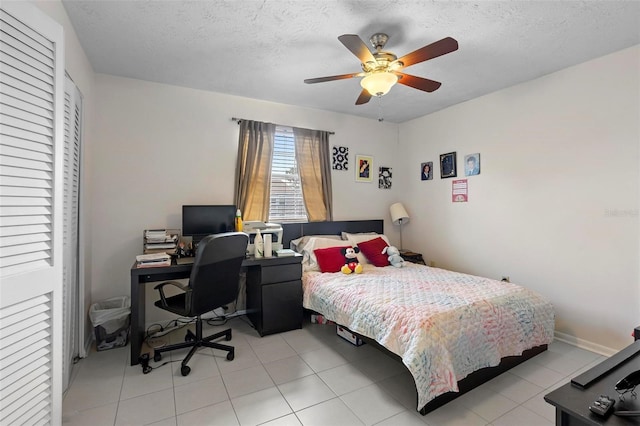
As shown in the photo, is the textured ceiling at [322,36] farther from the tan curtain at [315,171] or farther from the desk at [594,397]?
the desk at [594,397]

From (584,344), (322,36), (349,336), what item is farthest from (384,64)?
(584,344)

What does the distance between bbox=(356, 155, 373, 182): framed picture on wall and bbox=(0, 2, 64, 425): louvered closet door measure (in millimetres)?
3456

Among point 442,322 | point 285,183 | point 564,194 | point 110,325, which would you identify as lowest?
point 110,325

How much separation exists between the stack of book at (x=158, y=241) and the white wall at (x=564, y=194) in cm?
342

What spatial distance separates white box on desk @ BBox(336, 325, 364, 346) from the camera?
9.04 ft

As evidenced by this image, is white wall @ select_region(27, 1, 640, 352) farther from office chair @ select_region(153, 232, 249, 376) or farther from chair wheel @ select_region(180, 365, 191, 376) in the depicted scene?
chair wheel @ select_region(180, 365, 191, 376)

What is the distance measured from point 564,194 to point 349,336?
251cm

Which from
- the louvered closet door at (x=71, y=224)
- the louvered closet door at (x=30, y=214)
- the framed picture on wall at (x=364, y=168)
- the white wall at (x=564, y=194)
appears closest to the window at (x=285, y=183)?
the framed picture on wall at (x=364, y=168)

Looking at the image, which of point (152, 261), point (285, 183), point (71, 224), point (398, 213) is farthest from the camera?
point (398, 213)

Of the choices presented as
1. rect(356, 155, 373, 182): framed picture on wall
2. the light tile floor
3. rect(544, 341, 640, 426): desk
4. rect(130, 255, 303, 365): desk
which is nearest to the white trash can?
the light tile floor

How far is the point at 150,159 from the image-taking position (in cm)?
315

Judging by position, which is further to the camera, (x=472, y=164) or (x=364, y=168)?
(x=364, y=168)

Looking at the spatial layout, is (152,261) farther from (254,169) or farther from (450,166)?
(450,166)

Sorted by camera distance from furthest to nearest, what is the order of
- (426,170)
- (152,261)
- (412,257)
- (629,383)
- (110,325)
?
(426,170) → (412,257) → (110,325) → (152,261) → (629,383)
